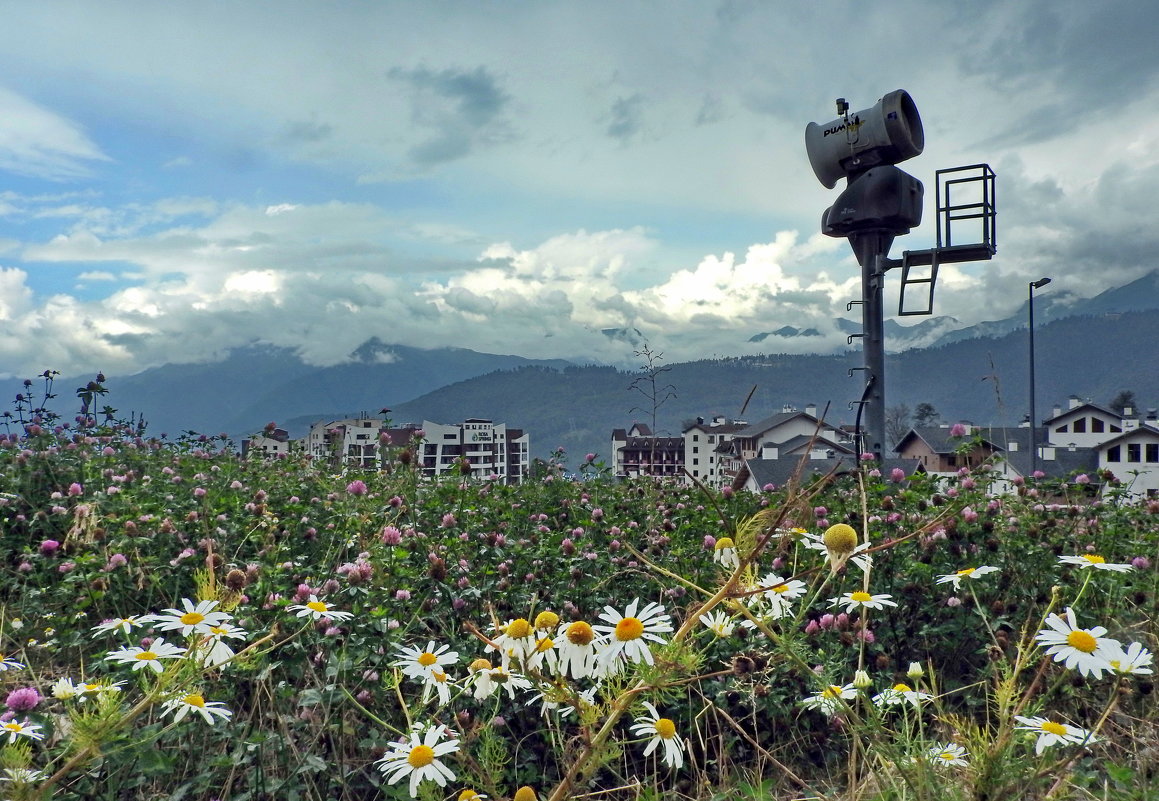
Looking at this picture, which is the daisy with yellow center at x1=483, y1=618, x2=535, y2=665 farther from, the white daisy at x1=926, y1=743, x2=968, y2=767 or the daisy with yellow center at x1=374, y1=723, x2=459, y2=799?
the white daisy at x1=926, y1=743, x2=968, y2=767

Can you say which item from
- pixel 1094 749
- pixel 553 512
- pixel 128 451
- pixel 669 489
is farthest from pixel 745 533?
pixel 128 451

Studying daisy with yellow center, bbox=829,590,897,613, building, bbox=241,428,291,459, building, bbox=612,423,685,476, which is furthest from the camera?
building, bbox=241,428,291,459

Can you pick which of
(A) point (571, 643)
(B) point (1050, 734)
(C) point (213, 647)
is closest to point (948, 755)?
(B) point (1050, 734)

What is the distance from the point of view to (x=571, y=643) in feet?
4.45

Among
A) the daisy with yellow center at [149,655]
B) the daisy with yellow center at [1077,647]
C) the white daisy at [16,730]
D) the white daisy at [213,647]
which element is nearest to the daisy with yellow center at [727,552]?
the daisy with yellow center at [1077,647]

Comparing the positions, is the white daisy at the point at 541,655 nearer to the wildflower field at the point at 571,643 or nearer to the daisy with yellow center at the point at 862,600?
the wildflower field at the point at 571,643

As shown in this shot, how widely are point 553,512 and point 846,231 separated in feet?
21.5

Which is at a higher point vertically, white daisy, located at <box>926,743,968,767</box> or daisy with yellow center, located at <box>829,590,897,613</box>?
daisy with yellow center, located at <box>829,590,897,613</box>

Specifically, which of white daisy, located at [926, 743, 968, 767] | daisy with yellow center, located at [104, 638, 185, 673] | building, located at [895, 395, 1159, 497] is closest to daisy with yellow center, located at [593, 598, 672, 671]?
white daisy, located at [926, 743, 968, 767]

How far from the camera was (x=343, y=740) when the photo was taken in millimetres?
2527

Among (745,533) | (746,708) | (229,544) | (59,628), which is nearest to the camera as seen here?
(745,533)

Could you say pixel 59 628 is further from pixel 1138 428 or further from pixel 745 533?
pixel 1138 428

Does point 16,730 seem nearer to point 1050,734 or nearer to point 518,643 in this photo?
point 518,643

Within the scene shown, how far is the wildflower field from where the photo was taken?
144cm
